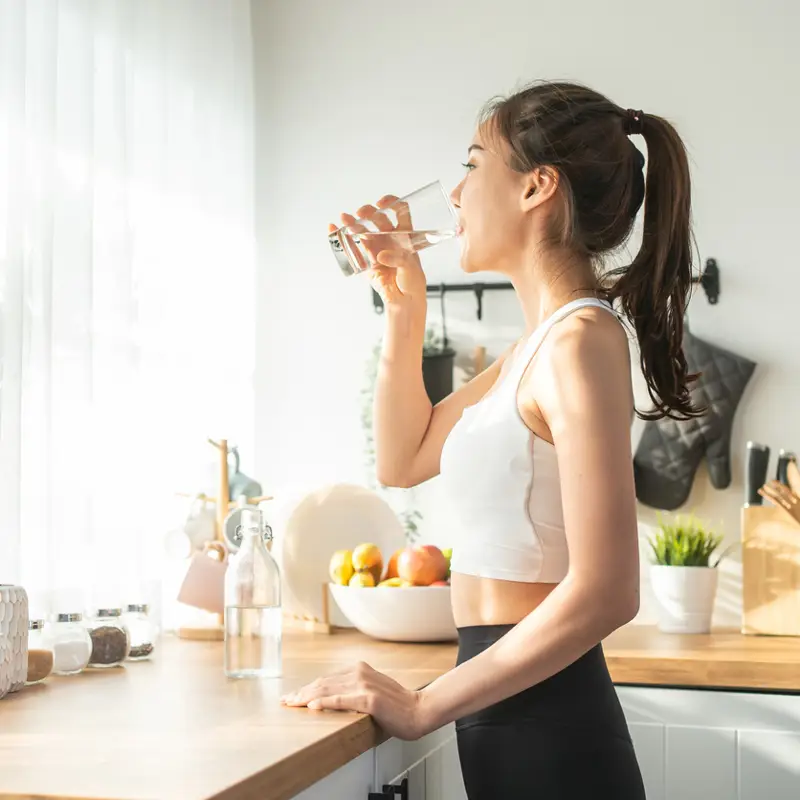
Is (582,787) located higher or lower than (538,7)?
lower

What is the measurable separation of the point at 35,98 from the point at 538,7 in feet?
4.09

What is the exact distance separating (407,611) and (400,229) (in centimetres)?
71

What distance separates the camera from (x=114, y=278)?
2.07 metres

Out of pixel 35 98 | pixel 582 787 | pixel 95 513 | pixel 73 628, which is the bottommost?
pixel 582 787

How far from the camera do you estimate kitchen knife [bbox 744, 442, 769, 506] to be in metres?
2.22

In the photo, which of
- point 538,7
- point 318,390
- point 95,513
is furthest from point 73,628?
point 538,7

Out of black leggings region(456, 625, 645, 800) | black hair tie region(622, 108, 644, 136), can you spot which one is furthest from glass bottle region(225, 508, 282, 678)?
black hair tie region(622, 108, 644, 136)

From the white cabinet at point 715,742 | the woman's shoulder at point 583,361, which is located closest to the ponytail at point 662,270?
the woman's shoulder at point 583,361

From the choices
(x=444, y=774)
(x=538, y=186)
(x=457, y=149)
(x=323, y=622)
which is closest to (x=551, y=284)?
(x=538, y=186)

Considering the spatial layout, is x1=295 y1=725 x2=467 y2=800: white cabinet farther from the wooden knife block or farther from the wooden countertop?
the wooden knife block

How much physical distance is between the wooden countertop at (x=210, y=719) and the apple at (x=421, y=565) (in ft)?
0.38

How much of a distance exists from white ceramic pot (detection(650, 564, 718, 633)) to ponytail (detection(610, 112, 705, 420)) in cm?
95

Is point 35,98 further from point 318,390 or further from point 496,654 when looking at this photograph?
point 496,654

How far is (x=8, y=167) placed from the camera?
1.78 metres
